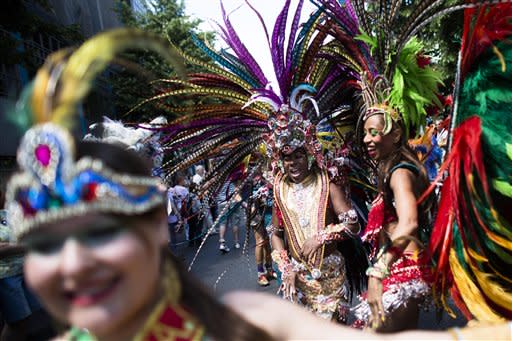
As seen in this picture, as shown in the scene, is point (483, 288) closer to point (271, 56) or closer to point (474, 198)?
point (474, 198)

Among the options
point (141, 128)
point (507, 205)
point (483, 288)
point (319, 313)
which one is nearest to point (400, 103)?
point (507, 205)

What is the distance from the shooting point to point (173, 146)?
140 inches

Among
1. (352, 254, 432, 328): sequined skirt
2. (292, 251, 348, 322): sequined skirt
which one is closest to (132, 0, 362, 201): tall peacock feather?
(292, 251, 348, 322): sequined skirt

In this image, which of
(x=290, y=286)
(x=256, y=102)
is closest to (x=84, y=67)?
(x=290, y=286)

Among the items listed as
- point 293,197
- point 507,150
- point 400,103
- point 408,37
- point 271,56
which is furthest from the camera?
point 271,56

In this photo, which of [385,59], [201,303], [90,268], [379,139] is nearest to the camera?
[90,268]

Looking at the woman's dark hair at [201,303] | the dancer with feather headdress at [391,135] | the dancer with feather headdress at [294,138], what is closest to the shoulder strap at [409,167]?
the dancer with feather headdress at [391,135]

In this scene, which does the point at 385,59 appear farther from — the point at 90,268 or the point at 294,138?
the point at 90,268

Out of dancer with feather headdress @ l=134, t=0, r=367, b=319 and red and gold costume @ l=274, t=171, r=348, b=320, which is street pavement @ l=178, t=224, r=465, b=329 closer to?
dancer with feather headdress @ l=134, t=0, r=367, b=319

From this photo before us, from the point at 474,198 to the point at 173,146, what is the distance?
214 cm

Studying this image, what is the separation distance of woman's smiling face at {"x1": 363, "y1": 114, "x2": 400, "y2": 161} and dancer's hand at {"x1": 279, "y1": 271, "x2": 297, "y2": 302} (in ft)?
3.11

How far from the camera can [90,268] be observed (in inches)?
39.2

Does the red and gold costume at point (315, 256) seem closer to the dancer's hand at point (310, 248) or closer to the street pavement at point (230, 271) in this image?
the dancer's hand at point (310, 248)

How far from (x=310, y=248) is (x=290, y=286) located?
0.28 m
